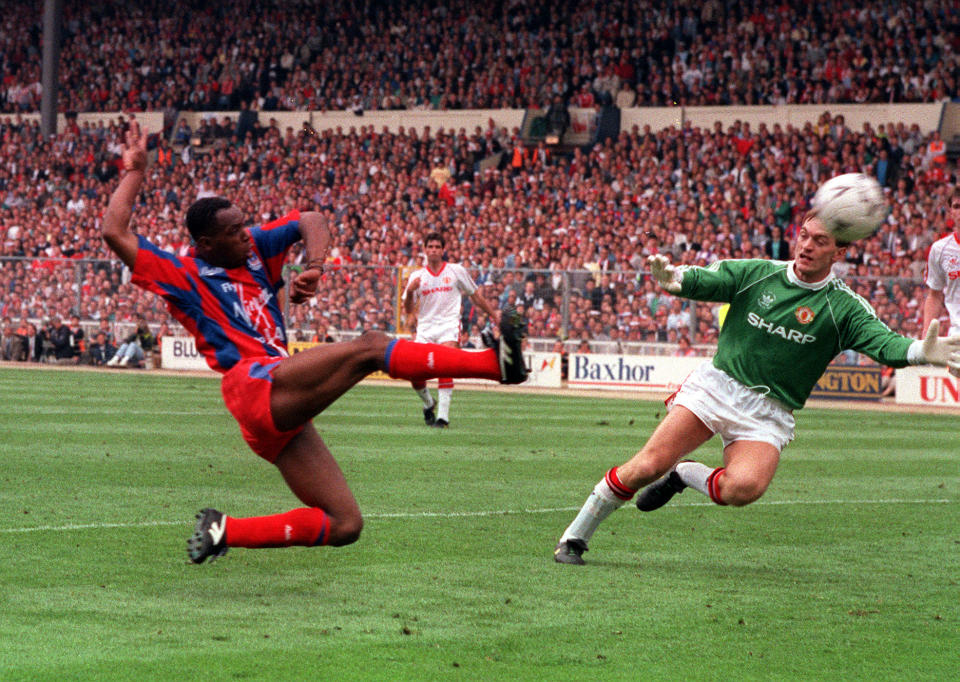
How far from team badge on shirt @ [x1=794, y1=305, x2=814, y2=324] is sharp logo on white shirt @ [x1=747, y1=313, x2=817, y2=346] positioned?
7 centimetres

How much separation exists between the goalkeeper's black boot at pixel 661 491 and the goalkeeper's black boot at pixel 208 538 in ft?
9.17

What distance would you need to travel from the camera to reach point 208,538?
571 cm

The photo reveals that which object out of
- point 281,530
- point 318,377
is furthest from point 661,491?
point 318,377

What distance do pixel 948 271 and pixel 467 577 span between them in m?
5.39

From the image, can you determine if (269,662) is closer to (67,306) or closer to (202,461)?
(202,461)

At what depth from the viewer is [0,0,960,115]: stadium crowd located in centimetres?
3347

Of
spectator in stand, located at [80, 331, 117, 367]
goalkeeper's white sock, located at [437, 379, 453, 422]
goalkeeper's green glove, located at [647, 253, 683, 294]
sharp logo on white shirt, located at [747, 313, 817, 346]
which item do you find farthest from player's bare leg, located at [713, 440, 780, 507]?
spectator in stand, located at [80, 331, 117, 367]

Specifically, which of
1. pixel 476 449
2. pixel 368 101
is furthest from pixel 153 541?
pixel 368 101

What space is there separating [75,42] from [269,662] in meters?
47.0

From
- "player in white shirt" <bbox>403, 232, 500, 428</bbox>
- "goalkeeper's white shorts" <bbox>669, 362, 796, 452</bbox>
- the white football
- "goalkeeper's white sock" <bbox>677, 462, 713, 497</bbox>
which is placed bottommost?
"player in white shirt" <bbox>403, 232, 500, 428</bbox>

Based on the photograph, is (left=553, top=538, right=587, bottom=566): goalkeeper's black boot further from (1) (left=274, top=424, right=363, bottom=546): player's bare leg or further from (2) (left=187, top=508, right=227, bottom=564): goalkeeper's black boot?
(2) (left=187, top=508, right=227, bottom=564): goalkeeper's black boot

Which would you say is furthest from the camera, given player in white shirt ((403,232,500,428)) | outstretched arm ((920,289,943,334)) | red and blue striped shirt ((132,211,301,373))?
player in white shirt ((403,232,500,428))

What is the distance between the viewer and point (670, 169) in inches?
1260

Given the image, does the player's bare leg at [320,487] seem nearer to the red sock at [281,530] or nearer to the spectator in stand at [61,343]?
the red sock at [281,530]
